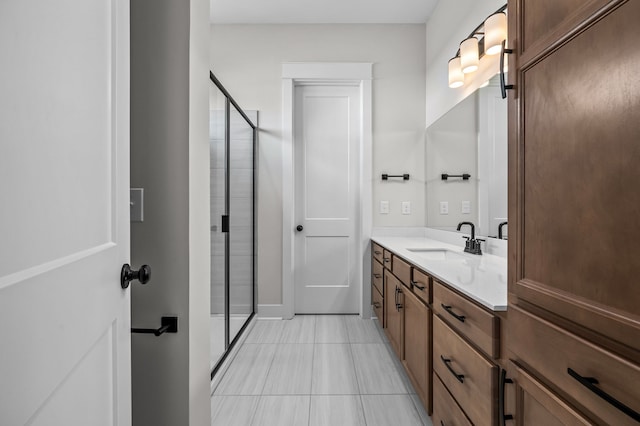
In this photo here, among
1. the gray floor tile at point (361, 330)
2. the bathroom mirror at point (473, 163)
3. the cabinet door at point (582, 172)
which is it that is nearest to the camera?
the cabinet door at point (582, 172)

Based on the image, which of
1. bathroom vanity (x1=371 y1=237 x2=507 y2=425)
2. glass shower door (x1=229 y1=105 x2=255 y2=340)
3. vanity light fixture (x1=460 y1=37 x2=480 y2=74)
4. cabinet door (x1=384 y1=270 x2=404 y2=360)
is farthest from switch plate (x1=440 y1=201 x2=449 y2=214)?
glass shower door (x1=229 y1=105 x2=255 y2=340)

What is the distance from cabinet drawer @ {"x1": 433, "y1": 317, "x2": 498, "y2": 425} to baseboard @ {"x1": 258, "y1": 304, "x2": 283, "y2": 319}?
2.03 m

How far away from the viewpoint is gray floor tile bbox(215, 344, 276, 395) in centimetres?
211

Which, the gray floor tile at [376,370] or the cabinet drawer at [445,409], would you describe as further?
the gray floor tile at [376,370]

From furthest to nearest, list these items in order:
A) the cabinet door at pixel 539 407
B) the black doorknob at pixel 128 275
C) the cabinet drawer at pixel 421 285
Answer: the cabinet drawer at pixel 421 285 < the black doorknob at pixel 128 275 < the cabinet door at pixel 539 407

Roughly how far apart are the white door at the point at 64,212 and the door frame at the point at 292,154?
97.8 inches

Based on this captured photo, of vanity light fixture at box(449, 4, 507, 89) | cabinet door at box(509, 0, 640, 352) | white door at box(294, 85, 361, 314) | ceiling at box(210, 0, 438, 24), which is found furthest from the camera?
white door at box(294, 85, 361, 314)

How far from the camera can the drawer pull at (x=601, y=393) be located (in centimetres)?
58

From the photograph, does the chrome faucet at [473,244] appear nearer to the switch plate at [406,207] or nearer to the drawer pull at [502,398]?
the switch plate at [406,207]

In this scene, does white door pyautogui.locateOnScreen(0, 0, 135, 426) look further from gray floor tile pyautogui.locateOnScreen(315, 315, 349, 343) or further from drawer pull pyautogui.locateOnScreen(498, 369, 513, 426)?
gray floor tile pyautogui.locateOnScreen(315, 315, 349, 343)

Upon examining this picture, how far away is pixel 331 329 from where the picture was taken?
3125 mm

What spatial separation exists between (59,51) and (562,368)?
3.78ft

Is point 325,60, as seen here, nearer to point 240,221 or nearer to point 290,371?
point 240,221

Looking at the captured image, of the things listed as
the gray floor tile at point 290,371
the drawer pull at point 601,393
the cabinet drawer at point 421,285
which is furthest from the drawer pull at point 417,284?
the drawer pull at point 601,393
